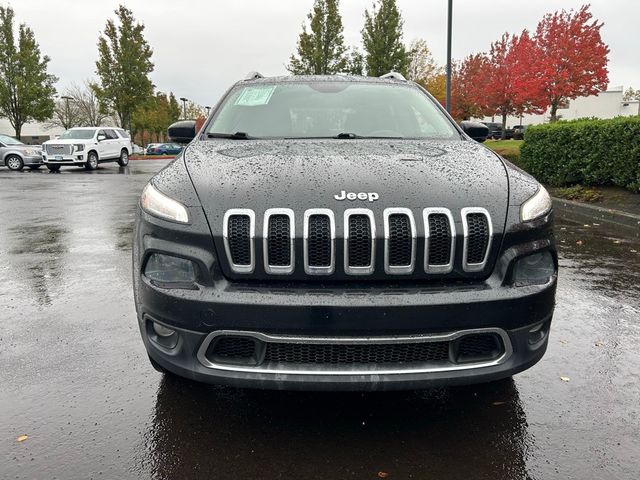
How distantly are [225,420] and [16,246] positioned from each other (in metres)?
5.38

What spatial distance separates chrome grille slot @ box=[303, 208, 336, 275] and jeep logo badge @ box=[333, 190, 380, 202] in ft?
0.49

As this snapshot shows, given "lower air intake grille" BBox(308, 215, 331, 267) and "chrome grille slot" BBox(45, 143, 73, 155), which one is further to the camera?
"chrome grille slot" BBox(45, 143, 73, 155)

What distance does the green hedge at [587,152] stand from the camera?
30.6 feet

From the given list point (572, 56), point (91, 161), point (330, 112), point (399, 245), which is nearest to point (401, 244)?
point (399, 245)

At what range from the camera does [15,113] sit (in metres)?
38.0

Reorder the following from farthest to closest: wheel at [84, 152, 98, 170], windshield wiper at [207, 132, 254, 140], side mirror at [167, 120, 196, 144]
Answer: wheel at [84, 152, 98, 170] < side mirror at [167, 120, 196, 144] < windshield wiper at [207, 132, 254, 140]

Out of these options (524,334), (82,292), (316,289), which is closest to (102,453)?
(316,289)

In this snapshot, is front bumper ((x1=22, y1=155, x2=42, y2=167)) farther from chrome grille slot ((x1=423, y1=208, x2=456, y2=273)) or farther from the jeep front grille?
chrome grille slot ((x1=423, y1=208, x2=456, y2=273))

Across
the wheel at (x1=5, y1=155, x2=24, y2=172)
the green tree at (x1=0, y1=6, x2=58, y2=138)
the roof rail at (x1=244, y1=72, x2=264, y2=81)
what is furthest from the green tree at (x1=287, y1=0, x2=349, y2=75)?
the roof rail at (x1=244, y1=72, x2=264, y2=81)

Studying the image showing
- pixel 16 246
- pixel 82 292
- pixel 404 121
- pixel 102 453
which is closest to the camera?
pixel 102 453

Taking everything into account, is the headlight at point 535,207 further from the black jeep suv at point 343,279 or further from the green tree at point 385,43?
the green tree at point 385,43

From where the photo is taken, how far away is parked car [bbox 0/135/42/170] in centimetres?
2311

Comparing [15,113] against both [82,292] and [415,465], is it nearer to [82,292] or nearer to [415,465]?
[82,292]

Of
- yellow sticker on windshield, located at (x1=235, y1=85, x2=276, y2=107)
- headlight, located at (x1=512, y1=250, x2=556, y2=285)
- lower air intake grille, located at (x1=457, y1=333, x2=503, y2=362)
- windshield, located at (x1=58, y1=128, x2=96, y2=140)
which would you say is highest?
yellow sticker on windshield, located at (x1=235, y1=85, x2=276, y2=107)
